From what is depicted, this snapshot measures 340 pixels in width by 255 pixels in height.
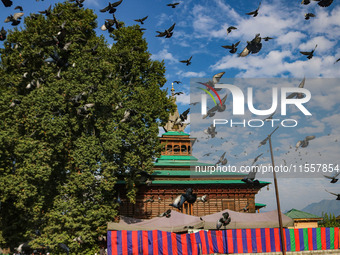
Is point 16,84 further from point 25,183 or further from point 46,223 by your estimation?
point 46,223

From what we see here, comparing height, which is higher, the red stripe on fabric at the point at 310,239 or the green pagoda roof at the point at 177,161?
the green pagoda roof at the point at 177,161

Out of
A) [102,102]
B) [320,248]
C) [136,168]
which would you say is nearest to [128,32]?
[102,102]

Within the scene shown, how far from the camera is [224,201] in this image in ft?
112

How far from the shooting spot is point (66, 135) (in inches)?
1012

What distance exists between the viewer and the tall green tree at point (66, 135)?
24.2 meters

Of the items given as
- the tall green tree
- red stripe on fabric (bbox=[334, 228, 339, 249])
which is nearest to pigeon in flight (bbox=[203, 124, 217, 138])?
the tall green tree

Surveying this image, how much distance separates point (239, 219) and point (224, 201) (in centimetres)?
714

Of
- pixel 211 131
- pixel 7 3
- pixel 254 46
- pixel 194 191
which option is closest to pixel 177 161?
pixel 194 191

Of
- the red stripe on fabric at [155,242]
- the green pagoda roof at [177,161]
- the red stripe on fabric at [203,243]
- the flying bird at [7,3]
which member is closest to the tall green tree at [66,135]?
the red stripe on fabric at [155,242]

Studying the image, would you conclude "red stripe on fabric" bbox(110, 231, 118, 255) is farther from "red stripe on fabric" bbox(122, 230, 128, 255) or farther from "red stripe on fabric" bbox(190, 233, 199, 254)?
"red stripe on fabric" bbox(190, 233, 199, 254)

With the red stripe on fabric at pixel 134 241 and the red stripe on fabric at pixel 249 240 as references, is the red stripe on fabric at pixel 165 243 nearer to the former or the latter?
the red stripe on fabric at pixel 134 241

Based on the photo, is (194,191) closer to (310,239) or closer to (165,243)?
(165,243)

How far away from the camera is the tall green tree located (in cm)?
2416

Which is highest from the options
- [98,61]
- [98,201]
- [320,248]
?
[98,61]
